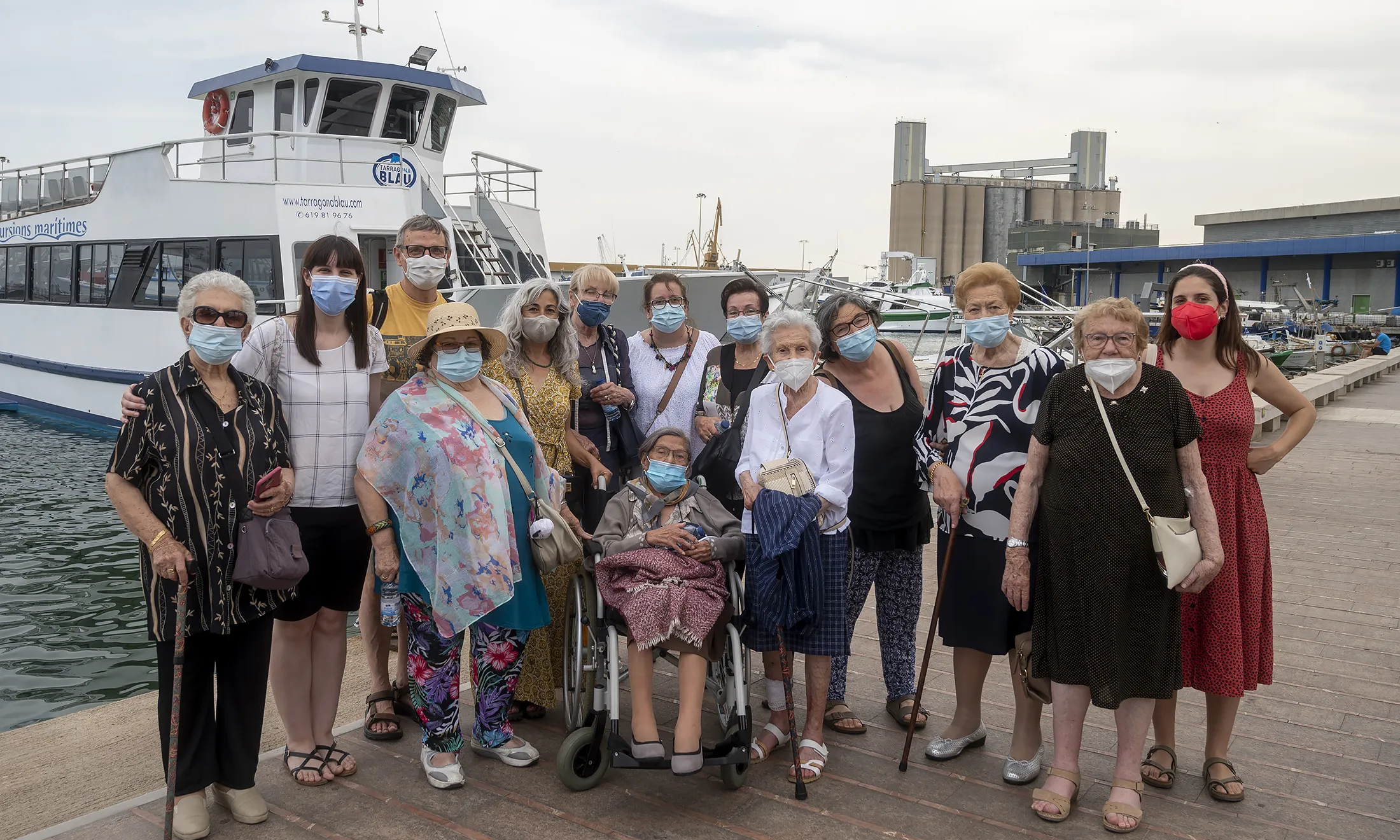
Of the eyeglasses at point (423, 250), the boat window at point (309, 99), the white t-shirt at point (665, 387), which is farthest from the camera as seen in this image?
the boat window at point (309, 99)

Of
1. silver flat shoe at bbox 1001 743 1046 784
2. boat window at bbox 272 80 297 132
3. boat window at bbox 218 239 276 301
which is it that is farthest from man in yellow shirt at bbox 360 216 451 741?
boat window at bbox 272 80 297 132

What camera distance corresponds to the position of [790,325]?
353cm

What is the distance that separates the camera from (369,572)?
402 centimetres

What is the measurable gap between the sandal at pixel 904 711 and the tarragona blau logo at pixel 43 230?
16.1m

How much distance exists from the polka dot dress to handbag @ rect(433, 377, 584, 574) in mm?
1583

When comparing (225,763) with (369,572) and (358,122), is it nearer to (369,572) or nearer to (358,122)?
(369,572)

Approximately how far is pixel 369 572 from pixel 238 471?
3.79ft

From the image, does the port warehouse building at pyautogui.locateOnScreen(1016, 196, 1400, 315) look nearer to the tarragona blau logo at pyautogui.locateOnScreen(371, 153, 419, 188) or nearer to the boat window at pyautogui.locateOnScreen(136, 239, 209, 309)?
the tarragona blau logo at pyautogui.locateOnScreen(371, 153, 419, 188)

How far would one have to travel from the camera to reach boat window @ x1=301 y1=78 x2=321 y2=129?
1446cm

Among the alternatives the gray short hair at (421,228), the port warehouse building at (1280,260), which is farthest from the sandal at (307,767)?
the port warehouse building at (1280,260)

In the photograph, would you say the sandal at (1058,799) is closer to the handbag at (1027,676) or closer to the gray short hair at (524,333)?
the handbag at (1027,676)

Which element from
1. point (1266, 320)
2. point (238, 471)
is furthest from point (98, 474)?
point (1266, 320)

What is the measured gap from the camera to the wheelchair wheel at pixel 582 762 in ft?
10.5

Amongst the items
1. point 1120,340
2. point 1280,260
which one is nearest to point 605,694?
point 1120,340
